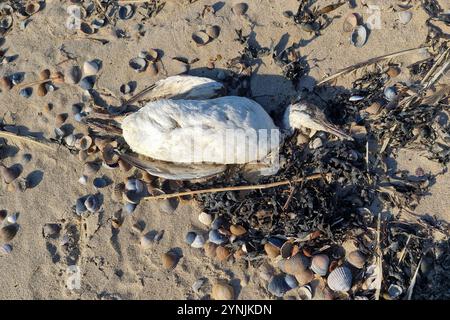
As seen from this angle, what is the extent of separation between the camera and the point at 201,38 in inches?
178

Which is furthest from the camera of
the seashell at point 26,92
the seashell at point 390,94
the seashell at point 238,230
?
the seashell at point 26,92

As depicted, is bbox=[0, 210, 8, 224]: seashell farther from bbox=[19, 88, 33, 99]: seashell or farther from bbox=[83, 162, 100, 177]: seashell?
bbox=[19, 88, 33, 99]: seashell

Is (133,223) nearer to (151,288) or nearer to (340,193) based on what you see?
(151,288)

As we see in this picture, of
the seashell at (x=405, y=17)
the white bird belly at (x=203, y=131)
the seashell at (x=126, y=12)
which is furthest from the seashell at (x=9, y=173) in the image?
the seashell at (x=405, y=17)

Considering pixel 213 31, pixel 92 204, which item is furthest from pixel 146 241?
pixel 213 31

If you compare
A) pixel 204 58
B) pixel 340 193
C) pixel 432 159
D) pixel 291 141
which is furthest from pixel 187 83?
pixel 432 159

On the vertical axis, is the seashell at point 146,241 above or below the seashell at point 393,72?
below

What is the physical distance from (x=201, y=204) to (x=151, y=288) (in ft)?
3.02

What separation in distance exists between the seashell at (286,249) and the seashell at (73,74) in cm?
273

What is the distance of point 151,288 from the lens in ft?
13.5

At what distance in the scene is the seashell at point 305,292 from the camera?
3.98 meters

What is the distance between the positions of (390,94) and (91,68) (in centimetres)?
304

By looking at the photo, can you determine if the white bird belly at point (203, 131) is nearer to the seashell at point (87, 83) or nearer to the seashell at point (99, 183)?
the seashell at point (99, 183)

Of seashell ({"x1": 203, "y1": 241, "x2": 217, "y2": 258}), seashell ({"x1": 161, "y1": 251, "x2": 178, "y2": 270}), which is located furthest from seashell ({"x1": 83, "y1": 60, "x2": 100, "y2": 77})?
seashell ({"x1": 203, "y1": 241, "x2": 217, "y2": 258})
